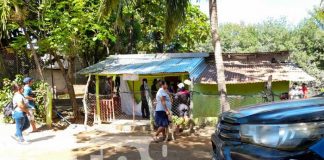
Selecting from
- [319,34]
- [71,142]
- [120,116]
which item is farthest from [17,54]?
[319,34]

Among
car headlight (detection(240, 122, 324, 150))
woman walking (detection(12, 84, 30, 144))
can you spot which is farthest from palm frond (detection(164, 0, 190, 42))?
car headlight (detection(240, 122, 324, 150))

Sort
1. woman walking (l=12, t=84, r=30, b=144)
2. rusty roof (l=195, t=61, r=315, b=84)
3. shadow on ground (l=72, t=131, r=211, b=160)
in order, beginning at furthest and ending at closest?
rusty roof (l=195, t=61, r=315, b=84) → woman walking (l=12, t=84, r=30, b=144) → shadow on ground (l=72, t=131, r=211, b=160)

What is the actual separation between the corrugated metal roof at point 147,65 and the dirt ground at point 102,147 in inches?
97.2

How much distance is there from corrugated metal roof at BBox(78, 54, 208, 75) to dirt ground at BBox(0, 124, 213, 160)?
97.2 inches

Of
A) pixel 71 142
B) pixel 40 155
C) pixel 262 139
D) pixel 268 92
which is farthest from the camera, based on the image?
pixel 268 92

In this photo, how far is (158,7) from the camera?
17.6 meters

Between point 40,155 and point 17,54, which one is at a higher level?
point 17,54

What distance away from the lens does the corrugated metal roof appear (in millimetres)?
13330

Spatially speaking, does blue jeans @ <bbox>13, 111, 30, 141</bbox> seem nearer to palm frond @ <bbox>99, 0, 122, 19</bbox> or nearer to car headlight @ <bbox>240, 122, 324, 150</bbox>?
palm frond @ <bbox>99, 0, 122, 19</bbox>

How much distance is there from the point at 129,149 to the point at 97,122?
4804 mm

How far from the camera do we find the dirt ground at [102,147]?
343 inches

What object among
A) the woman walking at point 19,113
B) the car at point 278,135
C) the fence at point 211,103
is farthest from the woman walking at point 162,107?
the car at point 278,135

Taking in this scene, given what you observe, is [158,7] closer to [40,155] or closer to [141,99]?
[141,99]

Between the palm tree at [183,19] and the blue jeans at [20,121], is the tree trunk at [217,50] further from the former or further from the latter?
the blue jeans at [20,121]
